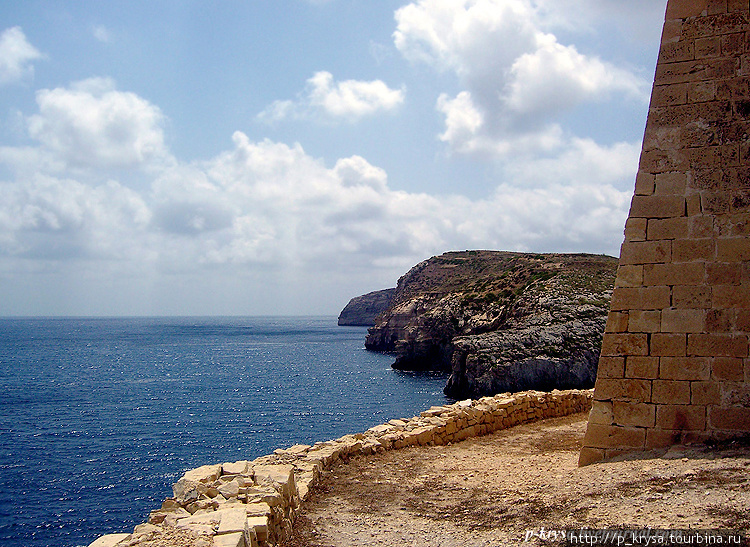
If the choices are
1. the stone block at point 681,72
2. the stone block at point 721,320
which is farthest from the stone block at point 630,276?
the stone block at point 681,72

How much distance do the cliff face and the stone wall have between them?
2900 cm

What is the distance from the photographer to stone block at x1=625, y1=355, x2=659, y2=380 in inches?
333

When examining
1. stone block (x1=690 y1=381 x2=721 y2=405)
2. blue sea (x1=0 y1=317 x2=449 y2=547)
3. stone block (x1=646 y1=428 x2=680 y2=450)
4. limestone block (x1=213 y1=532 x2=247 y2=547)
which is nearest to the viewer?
limestone block (x1=213 y1=532 x2=247 y2=547)

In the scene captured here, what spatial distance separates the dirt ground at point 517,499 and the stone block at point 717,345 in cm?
124

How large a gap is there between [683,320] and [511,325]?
43.0 meters

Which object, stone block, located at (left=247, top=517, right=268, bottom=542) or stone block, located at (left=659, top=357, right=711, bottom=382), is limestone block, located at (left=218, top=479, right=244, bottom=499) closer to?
stone block, located at (left=247, top=517, right=268, bottom=542)

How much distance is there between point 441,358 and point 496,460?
182 feet

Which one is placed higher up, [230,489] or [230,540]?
[230,540]

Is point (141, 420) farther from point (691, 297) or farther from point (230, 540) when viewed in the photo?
point (691, 297)

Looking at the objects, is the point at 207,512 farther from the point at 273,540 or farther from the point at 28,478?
the point at 28,478

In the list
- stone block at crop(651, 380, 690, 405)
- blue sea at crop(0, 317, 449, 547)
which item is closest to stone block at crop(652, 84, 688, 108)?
stone block at crop(651, 380, 690, 405)

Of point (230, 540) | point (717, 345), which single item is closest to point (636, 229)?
point (717, 345)

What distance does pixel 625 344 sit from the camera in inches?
341

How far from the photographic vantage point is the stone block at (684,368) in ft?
27.0
